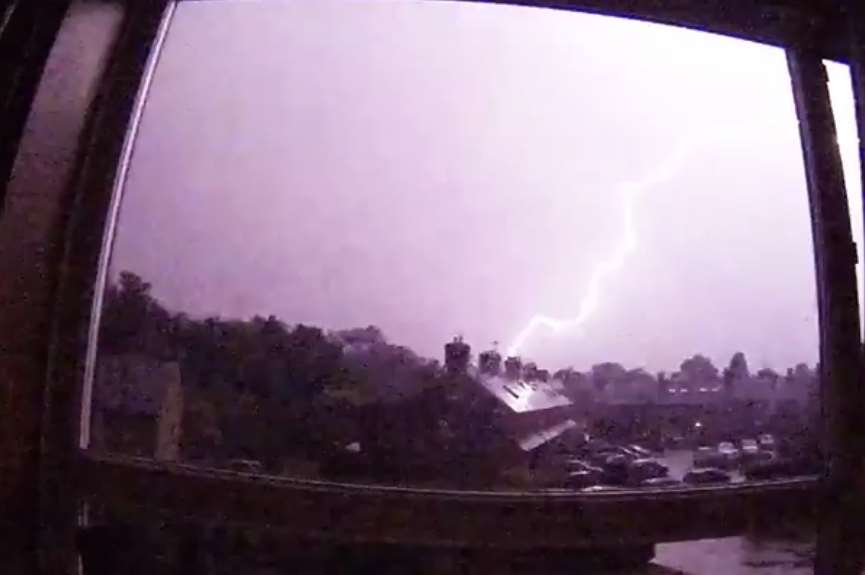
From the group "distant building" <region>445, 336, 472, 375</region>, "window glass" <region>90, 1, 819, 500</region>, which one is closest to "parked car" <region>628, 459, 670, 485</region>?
"window glass" <region>90, 1, 819, 500</region>

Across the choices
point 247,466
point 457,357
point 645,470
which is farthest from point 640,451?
point 247,466

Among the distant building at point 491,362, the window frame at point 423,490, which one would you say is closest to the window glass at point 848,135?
the window frame at point 423,490

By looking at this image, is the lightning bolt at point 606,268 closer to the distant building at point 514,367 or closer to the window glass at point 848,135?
the distant building at point 514,367

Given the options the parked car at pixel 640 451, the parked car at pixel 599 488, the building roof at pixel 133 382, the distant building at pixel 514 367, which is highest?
the distant building at pixel 514 367

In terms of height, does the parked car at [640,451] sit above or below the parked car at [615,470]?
above

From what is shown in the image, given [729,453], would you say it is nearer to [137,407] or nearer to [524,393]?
[524,393]

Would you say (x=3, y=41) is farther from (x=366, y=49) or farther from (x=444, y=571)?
(x=444, y=571)

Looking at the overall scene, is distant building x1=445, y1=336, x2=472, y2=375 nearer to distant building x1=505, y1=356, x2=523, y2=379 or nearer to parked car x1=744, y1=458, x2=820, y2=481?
distant building x1=505, y1=356, x2=523, y2=379

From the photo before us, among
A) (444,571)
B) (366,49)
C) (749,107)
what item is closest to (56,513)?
(444,571)
